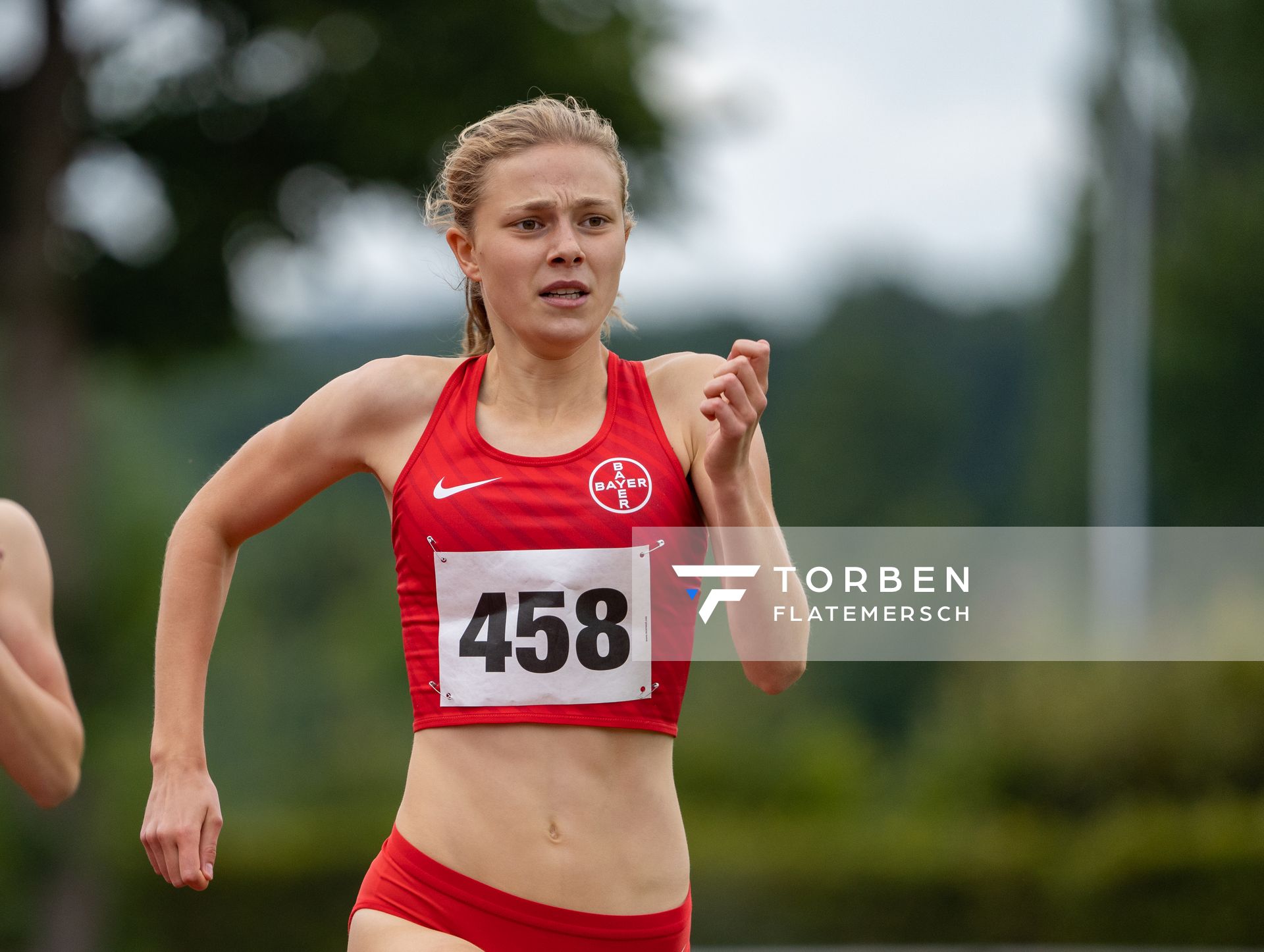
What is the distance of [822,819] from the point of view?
11180 mm

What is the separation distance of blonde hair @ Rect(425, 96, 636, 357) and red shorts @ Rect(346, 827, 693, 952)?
1.03 metres

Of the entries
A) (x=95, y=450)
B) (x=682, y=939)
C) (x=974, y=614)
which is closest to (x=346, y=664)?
(x=95, y=450)

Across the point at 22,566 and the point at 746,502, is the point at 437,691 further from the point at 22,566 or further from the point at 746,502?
the point at 22,566

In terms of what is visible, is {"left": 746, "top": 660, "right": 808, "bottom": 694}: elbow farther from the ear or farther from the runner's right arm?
the ear

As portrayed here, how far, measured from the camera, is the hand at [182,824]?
2.69 metres

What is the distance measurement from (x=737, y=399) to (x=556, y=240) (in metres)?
0.48

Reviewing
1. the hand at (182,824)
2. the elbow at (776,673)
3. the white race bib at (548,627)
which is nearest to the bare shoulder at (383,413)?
the white race bib at (548,627)

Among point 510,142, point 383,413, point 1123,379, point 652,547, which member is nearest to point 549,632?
point 652,547

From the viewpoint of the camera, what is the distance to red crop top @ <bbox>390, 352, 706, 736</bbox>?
266 cm

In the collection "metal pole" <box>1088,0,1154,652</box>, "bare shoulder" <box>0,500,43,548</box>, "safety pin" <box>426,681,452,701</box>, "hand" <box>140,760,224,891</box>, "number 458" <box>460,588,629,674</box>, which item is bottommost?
"hand" <box>140,760,224,891</box>

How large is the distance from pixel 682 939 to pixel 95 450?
31.1 feet

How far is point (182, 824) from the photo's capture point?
2.71 m

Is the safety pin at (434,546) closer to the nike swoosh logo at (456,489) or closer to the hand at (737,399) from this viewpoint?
the nike swoosh logo at (456,489)

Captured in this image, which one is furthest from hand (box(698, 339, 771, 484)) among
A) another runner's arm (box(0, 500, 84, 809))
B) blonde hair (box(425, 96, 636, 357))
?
another runner's arm (box(0, 500, 84, 809))
